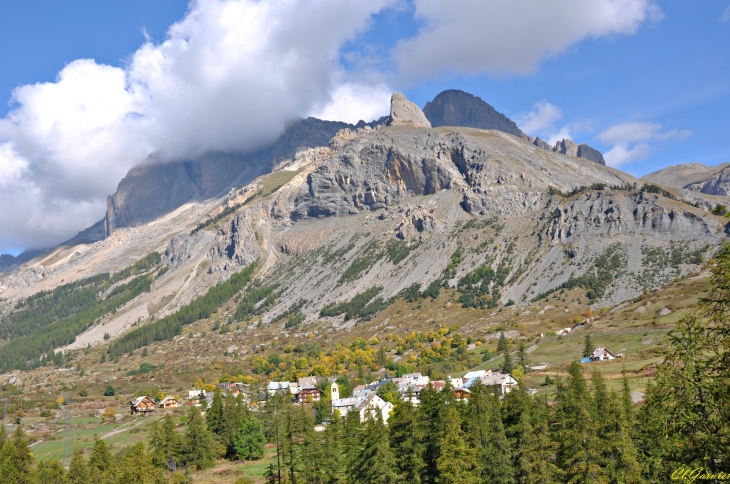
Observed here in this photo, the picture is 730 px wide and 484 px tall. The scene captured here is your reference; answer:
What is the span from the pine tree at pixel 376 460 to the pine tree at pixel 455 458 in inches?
165

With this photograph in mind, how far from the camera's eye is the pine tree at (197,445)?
81.3 metres

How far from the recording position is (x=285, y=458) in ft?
224

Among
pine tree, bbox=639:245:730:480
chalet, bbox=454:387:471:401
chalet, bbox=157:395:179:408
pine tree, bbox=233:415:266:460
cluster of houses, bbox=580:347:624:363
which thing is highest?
pine tree, bbox=639:245:730:480

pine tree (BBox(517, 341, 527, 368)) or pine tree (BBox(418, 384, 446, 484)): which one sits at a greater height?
pine tree (BBox(517, 341, 527, 368))

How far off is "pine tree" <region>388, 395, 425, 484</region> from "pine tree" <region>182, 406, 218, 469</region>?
35768 mm

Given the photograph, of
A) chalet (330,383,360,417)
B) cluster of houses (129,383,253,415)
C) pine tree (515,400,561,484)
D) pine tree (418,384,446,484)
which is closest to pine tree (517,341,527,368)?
chalet (330,383,360,417)

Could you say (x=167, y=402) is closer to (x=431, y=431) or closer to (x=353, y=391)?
(x=353, y=391)

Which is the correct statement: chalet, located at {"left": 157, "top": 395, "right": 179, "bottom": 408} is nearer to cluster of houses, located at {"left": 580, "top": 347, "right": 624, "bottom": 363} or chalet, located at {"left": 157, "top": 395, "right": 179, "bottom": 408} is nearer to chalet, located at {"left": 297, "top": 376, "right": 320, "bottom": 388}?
chalet, located at {"left": 297, "top": 376, "right": 320, "bottom": 388}

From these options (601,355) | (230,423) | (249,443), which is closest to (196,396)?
(230,423)

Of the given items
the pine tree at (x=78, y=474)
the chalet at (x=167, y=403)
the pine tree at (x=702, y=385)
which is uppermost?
the pine tree at (x=702, y=385)

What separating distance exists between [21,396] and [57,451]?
3562 inches

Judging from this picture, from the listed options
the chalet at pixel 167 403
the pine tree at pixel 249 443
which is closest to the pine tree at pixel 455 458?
the pine tree at pixel 249 443

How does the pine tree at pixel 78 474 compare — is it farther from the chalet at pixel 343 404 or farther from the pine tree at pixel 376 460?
the chalet at pixel 343 404

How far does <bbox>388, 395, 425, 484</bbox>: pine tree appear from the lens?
53375 mm
